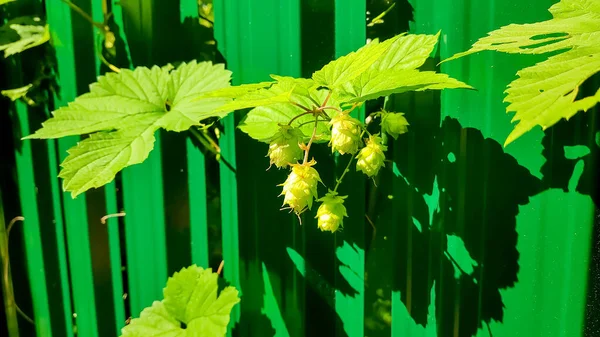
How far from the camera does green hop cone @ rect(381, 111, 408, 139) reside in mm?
1099

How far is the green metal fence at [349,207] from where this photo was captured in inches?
41.1

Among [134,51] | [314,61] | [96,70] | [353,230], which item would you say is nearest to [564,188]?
[353,230]

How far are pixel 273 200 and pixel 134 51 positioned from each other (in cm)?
63

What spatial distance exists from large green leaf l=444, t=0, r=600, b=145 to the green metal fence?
0.61 ft

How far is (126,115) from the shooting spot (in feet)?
4.48

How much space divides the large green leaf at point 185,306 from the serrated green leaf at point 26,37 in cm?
90

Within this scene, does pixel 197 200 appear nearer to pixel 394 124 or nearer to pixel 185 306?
pixel 185 306

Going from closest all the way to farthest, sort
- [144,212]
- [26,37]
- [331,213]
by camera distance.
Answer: [331,213] → [144,212] → [26,37]

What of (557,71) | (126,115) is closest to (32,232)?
(126,115)

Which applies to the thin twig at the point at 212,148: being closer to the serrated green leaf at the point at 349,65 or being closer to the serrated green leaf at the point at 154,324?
the serrated green leaf at the point at 154,324

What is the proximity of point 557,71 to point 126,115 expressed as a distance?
104cm

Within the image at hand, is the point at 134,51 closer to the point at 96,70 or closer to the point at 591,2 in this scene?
the point at 96,70

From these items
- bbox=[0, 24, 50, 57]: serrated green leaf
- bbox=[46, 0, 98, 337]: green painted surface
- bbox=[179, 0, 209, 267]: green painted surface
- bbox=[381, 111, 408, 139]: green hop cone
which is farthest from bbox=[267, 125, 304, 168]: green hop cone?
bbox=[0, 24, 50, 57]: serrated green leaf

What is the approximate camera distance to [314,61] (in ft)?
4.21
